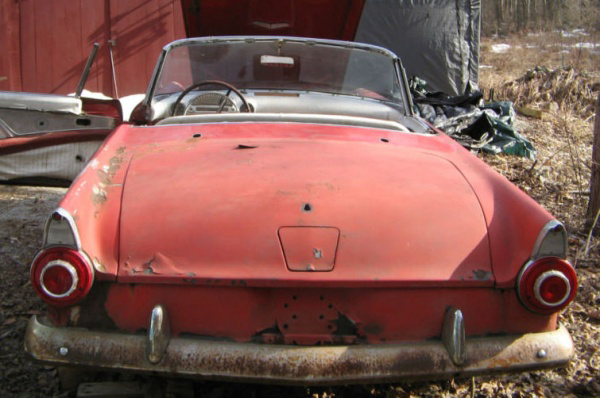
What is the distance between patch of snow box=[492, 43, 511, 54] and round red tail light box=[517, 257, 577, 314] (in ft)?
66.1

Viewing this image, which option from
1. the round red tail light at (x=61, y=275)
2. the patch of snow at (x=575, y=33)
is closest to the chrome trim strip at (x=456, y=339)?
the round red tail light at (x=61, y=275)

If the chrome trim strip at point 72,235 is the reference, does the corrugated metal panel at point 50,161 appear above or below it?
below

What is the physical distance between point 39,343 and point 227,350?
24.2 inches

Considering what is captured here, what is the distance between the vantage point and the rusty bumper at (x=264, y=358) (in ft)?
6.07

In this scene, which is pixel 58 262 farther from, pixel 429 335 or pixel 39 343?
pixel 429 335

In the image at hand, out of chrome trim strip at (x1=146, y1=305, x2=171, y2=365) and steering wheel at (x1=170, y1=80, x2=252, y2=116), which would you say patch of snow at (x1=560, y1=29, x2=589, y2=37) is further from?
chrome trim strip at (x1=146, y1=305, x2=171, y2=365)

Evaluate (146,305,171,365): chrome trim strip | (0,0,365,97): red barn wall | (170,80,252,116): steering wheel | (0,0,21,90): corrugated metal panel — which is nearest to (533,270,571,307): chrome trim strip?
(146,305,171,365): chrome trim strip

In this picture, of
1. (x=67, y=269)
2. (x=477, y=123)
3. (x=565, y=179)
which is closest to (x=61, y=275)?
(x=67, y=269)

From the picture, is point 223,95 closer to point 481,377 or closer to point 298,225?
point 298,225

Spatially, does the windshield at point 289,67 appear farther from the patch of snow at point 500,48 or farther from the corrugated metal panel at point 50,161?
the patch of snow at point 500,48

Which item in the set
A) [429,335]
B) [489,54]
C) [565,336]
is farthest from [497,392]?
[489,54]

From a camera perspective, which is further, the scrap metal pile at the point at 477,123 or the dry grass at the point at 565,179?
the scrap metal pile at the point at 477,123

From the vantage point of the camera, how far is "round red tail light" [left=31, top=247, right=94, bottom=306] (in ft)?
6.19

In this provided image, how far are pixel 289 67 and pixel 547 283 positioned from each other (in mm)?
2422
